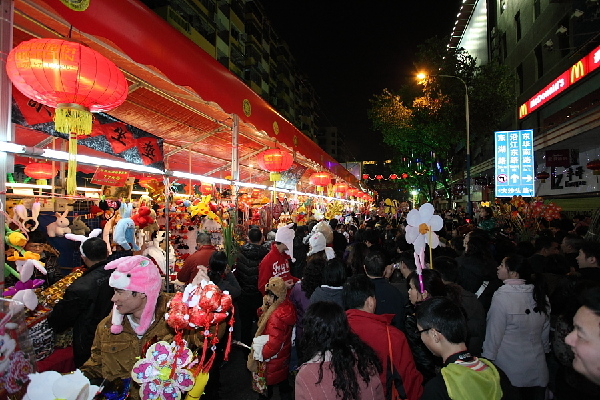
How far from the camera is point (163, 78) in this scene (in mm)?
4012

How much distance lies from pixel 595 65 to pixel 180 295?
39.6 feet

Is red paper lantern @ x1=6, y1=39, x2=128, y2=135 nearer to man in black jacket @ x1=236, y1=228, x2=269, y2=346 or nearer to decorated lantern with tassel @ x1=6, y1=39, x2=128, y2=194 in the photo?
decorated lantern with tassel @ x1=6, y1=39, x2=128, y2=194

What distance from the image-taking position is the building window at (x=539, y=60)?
16.4m

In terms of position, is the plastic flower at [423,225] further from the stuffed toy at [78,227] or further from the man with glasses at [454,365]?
the stuffed toy at [78,227]

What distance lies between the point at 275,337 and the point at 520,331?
2.17 metres

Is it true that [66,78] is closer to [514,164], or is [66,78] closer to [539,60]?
[514,164]

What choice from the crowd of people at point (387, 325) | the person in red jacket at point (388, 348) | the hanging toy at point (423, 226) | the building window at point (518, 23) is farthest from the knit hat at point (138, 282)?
the building window at point (518, 23)

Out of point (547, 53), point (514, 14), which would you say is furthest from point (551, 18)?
point (514, 14)

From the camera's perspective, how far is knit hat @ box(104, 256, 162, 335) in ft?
7.65

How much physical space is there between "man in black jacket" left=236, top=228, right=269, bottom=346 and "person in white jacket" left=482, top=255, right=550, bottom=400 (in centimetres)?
312

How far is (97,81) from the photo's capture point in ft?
8.71

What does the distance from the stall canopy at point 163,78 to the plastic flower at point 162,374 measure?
2.58m

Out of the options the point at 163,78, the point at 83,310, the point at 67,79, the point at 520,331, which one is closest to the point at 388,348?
the point at 520,331

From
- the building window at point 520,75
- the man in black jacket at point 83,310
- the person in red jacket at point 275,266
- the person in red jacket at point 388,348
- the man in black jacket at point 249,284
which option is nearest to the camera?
the person in red jacket at point 388,348
